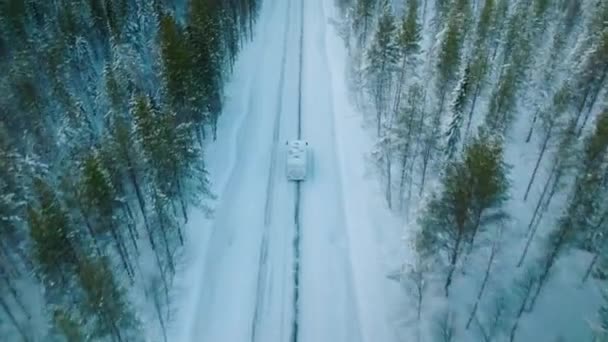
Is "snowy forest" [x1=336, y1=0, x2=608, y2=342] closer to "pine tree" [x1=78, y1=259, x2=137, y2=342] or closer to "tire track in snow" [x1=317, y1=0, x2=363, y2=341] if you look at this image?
"tire track in snow" [x1=317, y1=0, x2=363, y2=341]

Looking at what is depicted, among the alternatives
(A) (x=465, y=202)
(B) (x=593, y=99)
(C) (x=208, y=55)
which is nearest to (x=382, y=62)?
(C) (x=208, y=55)

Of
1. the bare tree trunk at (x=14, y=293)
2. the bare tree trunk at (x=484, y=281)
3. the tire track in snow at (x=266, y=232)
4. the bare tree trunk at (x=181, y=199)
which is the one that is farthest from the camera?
the bare tree trunk at (x=181, y=199)

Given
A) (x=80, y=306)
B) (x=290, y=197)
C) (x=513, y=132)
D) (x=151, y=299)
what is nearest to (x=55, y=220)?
(x=80, y=306)

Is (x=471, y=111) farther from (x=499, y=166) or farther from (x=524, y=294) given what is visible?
(x=524, y=294)

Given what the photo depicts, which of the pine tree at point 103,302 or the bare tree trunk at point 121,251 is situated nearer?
the pine tree at point 103,302

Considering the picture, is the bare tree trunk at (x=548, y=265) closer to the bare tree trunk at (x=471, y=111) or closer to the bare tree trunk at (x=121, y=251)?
the bare tree trunk at (x=471, y=111)

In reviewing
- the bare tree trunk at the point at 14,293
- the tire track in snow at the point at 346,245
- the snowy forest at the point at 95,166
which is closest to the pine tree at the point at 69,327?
the snowy forest at the point at 95,166

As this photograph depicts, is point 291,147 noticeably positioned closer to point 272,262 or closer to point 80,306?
point 272,262
